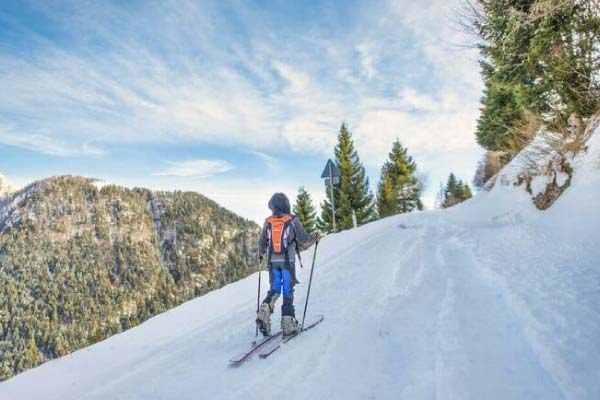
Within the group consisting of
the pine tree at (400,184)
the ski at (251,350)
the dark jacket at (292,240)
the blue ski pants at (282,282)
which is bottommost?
the ski at (251,350)

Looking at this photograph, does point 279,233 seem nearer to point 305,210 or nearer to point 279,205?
point 279,205

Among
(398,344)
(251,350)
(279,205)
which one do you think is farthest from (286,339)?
(279,205)

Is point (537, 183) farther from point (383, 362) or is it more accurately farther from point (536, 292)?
point (383, 362)

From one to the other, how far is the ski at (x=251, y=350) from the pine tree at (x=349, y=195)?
87.2 ft

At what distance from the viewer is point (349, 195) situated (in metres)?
31.8

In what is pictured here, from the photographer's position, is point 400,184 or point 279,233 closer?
point 279,233

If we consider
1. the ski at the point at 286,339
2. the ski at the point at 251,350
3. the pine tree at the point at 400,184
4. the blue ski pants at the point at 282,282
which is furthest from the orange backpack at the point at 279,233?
the pine tree at the point at 400,184

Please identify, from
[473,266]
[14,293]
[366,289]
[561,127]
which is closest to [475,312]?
[366,289]

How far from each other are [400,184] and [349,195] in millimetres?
9510

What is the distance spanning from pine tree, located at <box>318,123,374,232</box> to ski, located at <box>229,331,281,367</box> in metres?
26.6

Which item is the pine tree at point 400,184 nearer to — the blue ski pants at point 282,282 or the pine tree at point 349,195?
the pine tree at point 349,195

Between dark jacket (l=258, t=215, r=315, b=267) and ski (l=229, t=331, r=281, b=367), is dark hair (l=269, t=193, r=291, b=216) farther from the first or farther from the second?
ski (l=229, t=331, r=281, b=367)

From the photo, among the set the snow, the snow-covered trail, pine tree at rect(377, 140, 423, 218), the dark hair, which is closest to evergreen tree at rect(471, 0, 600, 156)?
the snow

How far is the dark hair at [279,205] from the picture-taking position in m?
5.08
